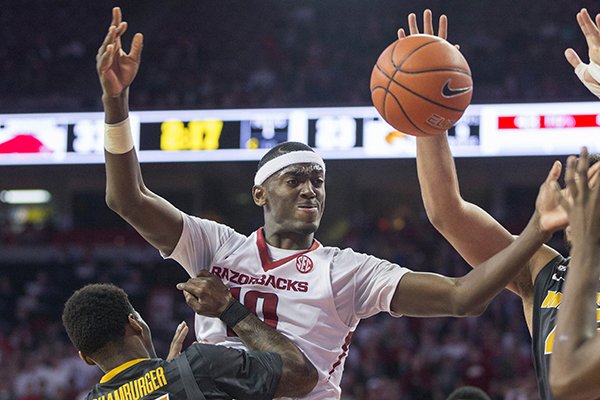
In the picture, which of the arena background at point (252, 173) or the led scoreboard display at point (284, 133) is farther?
the arena background at point (252, 173)

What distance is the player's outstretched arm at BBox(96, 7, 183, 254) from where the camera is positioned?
3279 millimetres

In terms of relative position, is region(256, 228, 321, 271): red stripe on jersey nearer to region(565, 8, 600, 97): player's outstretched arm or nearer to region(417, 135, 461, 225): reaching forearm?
region(417, 135, 461, 225): reaching forearm

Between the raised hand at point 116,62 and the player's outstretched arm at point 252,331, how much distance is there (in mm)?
788

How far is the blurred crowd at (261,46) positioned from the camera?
1479 cm

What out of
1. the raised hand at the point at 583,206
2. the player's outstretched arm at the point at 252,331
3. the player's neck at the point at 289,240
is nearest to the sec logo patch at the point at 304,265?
the player's neck at the point at 289,240

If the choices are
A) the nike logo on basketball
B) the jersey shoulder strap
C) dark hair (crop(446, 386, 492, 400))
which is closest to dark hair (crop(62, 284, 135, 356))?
the jersey shoulder strap

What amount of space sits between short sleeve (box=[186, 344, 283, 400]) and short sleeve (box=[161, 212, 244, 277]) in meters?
0.59

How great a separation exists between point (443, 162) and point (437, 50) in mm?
456

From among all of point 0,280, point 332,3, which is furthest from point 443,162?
point 332,3

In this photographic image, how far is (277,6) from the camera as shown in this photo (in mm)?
19062

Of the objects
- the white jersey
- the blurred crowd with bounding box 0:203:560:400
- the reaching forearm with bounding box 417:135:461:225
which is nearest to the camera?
the white jersey

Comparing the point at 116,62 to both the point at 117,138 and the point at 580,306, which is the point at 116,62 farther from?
the point at 580,306

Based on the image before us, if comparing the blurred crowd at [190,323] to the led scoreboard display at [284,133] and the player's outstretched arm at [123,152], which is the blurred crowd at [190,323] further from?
the player's outstretched arm at [123,152]

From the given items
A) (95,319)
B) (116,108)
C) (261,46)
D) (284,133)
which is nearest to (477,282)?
(95,319)
